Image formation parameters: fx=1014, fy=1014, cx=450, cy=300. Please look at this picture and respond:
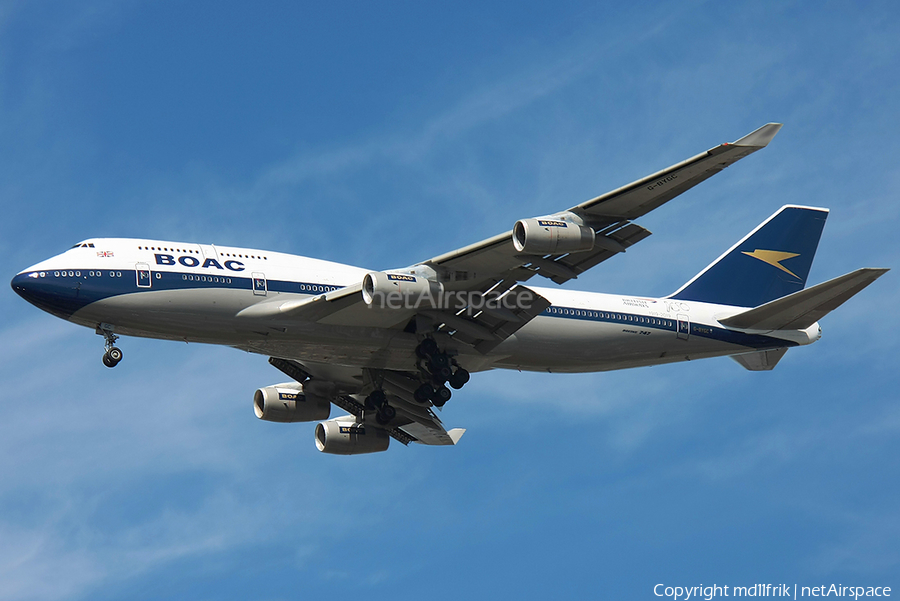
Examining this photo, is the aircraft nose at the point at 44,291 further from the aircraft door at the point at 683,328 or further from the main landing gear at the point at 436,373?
the aircraft door at the point at 683,328

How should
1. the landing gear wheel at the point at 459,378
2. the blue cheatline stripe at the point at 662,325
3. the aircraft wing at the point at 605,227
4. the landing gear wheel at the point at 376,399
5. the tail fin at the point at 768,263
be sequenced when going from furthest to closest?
the tail fin at the point at 768,263, the landing gear wheel at the point at 376,399, the blue cheatline stripe at the point at 662,325, the landing gear wheel at the point at 459,378, the aircraft wing at the point at 605,227

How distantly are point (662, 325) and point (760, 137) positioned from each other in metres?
12.5

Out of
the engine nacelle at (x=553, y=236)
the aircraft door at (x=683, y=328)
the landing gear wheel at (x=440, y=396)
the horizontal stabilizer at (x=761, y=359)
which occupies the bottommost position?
the landing gear wheel at (x=440, y=396)

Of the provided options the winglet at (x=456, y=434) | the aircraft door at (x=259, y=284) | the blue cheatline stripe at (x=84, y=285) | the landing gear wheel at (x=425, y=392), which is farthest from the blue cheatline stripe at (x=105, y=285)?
the winglet at (x=456, y=434)

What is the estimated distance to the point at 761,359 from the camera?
138ft

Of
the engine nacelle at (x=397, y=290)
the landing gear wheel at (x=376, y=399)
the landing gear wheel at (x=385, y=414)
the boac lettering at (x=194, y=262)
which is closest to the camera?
the engine nacelle at (x=397, y=290)

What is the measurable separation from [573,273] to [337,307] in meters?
7.77

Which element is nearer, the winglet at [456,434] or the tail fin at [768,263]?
the tail fin at [768,263]

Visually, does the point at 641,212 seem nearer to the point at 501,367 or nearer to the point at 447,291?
the point at 447,291

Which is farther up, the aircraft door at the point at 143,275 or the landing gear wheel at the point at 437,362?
the aircraft door at the point at 143,275

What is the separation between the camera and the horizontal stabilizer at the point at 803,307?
115 ft

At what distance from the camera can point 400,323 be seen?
35.3 meters

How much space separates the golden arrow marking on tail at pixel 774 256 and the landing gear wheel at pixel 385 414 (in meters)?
16.6

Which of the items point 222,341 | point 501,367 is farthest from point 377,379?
point 222,341
